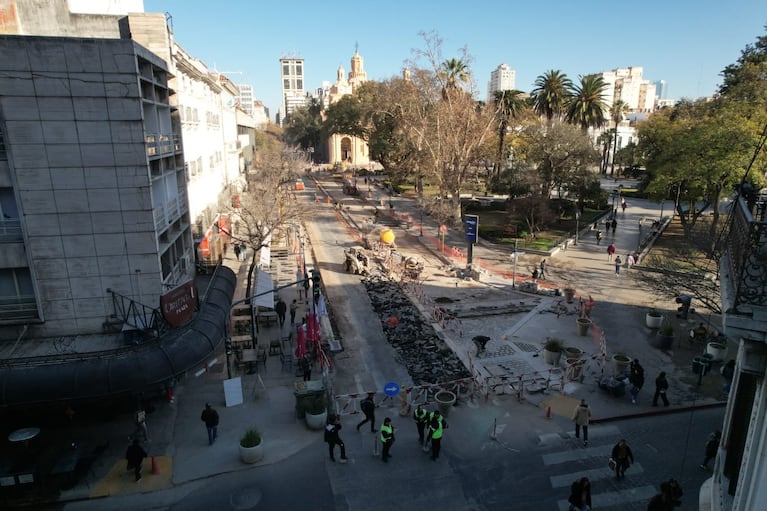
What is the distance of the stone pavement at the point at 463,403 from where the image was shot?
538 inches

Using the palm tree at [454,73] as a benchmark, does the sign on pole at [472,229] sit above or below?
below

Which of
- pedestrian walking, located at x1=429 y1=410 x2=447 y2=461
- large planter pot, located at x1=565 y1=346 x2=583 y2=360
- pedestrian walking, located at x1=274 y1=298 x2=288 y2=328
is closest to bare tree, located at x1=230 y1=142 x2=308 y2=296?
pedestrian walking, located at x1=274 y1=298 x2=288 y2=328

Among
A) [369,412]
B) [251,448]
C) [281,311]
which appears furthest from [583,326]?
[251,448]

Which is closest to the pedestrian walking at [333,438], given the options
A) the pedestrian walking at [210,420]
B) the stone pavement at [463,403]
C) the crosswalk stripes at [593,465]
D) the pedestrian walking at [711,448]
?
the stone pavement at [463,403]

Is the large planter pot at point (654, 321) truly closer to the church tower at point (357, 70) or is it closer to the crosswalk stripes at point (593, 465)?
the crosswalk stripes at point (593, 465)

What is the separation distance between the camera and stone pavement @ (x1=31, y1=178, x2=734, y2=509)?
13.7 metres

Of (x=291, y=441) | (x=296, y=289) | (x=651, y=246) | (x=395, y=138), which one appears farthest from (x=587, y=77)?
(x=291, y=441)

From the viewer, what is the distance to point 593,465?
13539 mm

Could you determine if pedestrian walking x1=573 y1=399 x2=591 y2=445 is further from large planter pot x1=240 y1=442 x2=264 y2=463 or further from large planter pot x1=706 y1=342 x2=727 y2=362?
large planter pot x1=240 y1=442 x2=264 y2=463

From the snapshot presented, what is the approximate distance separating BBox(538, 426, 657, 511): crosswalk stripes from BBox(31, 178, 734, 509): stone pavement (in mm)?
842

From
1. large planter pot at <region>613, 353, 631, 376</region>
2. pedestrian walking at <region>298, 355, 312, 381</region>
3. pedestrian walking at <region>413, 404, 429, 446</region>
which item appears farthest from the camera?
large planter pot at <region>613, 353, 631, 376</region>

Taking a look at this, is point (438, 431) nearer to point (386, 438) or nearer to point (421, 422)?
point (421, 422)

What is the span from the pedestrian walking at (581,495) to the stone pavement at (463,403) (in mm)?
3896

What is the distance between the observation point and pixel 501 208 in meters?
56.1
